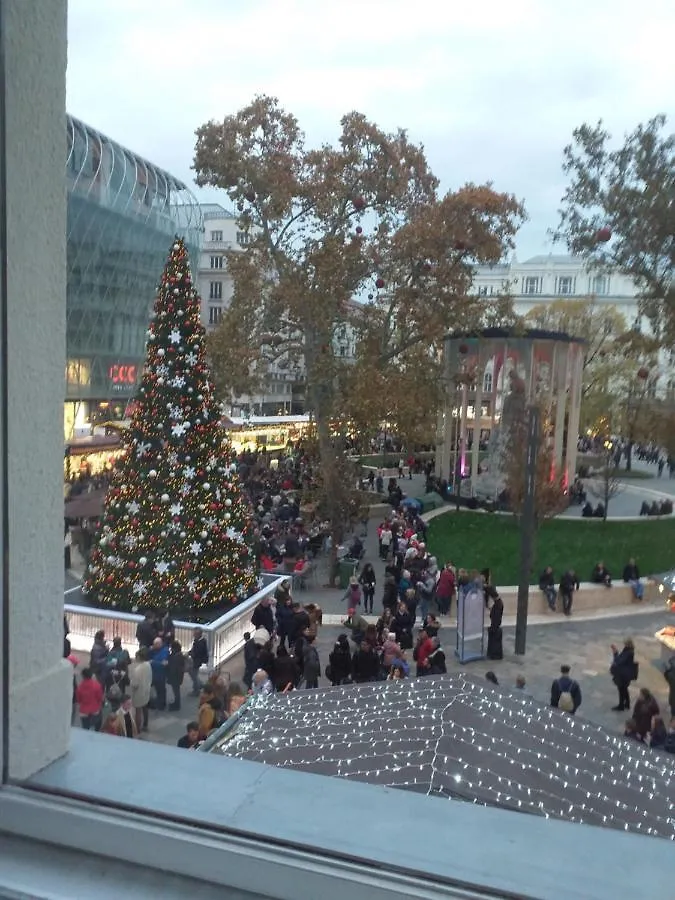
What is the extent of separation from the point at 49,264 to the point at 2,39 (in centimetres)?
29

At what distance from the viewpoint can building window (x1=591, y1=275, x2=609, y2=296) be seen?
199 inches

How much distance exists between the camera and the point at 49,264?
1.04 m

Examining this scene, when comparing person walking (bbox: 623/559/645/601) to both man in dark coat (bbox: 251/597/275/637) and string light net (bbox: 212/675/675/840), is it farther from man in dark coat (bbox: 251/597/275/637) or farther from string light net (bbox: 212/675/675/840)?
string light net (bbox: 212/675/675/840)

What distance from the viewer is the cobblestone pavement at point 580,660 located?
6438 mm

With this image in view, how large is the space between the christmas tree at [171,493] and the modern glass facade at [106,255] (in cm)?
213

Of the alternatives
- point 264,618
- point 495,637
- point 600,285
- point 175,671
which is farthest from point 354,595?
point 600,285

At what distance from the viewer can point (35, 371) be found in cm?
102

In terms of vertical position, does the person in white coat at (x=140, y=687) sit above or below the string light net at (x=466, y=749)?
below

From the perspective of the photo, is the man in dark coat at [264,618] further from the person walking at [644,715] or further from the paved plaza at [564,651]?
the person walking at [644,715]

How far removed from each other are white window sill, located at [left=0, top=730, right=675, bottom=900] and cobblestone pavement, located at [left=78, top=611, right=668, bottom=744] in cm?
408

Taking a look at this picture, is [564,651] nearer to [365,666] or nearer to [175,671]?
[365,666]

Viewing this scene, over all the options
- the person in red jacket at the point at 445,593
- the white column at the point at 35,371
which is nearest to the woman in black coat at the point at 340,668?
the person in red jacket at the point at 445,593

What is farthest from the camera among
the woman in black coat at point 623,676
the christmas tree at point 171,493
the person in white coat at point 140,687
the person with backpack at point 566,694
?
the christmas tree at point 171,493

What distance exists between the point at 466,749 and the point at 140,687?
3.47m
